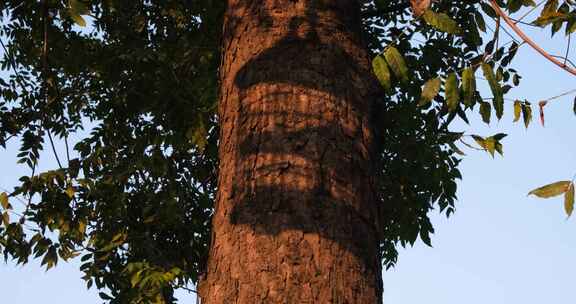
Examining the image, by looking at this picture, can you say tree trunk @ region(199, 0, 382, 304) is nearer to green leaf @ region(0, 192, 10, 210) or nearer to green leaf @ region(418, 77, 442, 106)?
green leaf @ region(418, 77, 442, 106)

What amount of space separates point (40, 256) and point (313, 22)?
3708mm

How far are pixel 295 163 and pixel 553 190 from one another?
0.75m

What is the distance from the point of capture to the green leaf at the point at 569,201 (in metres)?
2.01

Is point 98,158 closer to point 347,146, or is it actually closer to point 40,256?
point 40,256

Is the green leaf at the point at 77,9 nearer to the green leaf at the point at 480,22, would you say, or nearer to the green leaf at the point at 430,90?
the green leaf at the point at 430,90

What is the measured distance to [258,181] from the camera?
229 centimetres

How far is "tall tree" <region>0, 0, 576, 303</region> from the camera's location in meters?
2.22

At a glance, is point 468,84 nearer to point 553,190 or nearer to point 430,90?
point 430,90

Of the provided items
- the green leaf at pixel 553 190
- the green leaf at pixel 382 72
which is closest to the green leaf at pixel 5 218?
the green leaf at pixel 382 72

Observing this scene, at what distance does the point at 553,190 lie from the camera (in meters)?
2.05

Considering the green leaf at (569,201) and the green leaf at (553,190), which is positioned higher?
the green leaf at (553,190)

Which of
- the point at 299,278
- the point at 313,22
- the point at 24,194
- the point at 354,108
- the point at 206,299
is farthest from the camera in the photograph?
the point at 24,194

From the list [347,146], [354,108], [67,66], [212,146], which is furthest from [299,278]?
[67,66]

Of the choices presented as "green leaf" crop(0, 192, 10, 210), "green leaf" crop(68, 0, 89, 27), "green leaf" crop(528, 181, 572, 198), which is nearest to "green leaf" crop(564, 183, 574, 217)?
"green leaf" crop(528, 181, 572, 198)
